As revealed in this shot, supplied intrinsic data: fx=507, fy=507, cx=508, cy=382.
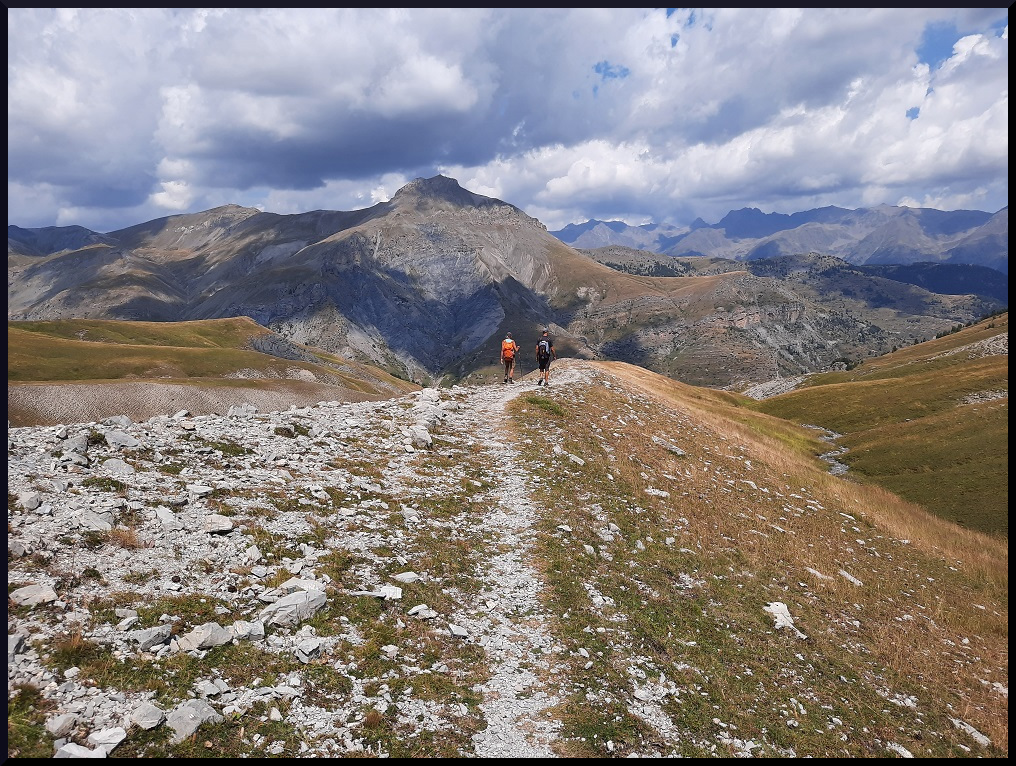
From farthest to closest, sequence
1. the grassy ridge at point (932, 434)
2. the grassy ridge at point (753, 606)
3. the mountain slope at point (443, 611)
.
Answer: the grassy ridge at point (932, 434) < the grassy ridge at point (753, 606) < the mountain slope at point (443, 611)

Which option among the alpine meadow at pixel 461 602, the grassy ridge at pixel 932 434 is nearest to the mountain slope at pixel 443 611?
the alpine meadow at pixel 461 602

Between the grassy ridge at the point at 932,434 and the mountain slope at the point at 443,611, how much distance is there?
14.0 metres

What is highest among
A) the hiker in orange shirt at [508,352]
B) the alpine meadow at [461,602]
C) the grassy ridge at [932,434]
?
the hiker in orange shirt at [508,352]

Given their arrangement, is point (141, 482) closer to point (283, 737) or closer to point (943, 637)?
point (283, 737)

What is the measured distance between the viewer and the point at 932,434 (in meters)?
59.0

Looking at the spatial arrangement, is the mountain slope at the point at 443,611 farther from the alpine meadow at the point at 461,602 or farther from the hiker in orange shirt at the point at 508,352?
the hiker in orange shirt at the point at 508,352

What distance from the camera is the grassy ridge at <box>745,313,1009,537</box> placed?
43000 mm

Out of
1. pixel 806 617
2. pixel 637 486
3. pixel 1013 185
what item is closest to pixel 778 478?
pixel 637 486

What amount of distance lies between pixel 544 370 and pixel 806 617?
2676cm

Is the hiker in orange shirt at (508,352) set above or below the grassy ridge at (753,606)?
above

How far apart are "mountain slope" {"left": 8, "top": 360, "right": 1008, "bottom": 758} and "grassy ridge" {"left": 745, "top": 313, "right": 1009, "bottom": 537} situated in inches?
549

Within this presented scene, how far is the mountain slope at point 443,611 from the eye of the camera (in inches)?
353

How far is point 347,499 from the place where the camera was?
1809cm

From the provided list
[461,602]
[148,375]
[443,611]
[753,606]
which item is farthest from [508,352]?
[148,375]
